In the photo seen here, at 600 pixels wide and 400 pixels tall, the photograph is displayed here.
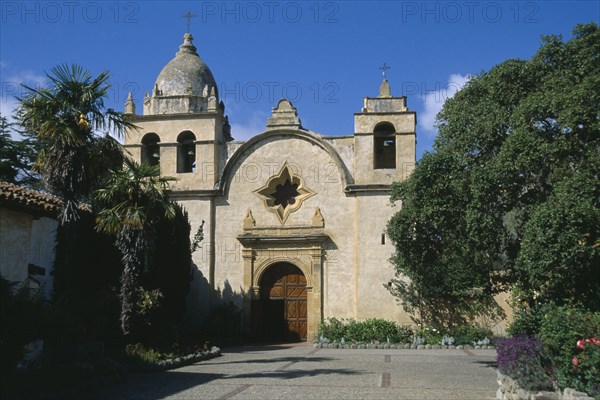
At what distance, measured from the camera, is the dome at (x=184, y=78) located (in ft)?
95.5

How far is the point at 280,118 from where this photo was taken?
27.2 meters

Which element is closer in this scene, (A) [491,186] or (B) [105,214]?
(A) [491,186]

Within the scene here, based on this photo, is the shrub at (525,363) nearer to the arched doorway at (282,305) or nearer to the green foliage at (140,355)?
the green foliage at (140,355)

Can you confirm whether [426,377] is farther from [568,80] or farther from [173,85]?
[173,85]

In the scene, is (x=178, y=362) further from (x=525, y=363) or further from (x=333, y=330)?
(x=525, y=363)

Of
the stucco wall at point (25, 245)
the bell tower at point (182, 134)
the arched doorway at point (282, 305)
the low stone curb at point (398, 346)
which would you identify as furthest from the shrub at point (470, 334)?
the stucco wall at point (25, 245)

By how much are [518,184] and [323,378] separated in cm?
619

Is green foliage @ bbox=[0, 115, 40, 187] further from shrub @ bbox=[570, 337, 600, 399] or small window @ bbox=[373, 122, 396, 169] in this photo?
shrub @ bbox=[570, 337, 600, 399]

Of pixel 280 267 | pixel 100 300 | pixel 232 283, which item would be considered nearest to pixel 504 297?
pixel 280 267

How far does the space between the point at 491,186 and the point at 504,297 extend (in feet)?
36.9

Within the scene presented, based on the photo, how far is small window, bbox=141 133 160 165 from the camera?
1096 inches

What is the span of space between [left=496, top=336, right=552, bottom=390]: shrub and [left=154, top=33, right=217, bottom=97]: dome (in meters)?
19.6

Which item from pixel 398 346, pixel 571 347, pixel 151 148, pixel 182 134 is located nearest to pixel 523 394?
pixel 571 347

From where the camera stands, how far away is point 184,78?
1153 inches
